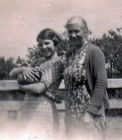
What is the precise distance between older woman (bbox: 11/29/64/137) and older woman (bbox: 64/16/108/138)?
143 millimetres

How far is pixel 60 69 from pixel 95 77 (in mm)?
281

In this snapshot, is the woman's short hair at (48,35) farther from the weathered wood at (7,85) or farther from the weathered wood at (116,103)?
the weathered wood at (116,103)

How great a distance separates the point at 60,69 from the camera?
5.60 ft

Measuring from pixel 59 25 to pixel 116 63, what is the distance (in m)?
0.48

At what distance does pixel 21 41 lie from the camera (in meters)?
2.04

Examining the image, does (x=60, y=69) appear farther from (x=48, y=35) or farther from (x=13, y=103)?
(x=13, y=103)

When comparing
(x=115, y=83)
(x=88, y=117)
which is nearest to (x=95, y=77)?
(x=88, y=117)

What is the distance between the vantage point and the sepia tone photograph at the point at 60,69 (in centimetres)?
151

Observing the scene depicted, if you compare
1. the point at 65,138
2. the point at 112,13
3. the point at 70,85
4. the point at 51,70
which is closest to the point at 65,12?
the point at 112,13

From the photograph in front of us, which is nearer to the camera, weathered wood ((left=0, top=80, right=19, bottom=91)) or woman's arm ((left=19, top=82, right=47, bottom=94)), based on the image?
woman's arm ((left=19, top=82, right=47, bottom=94))

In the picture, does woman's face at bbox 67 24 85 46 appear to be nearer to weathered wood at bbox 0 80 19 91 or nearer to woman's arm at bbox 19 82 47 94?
woman's arm at bbox 19 82 47 94

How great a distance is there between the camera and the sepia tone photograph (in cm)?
151

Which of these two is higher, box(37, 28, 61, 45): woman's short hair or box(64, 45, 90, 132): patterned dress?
box(37, 28, 61, 45): woman's short hair

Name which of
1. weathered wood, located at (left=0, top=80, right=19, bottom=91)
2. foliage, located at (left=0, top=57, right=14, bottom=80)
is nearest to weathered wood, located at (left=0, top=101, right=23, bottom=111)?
weathered wood, located at (left=0, top=80, right=19, bottom=91)
